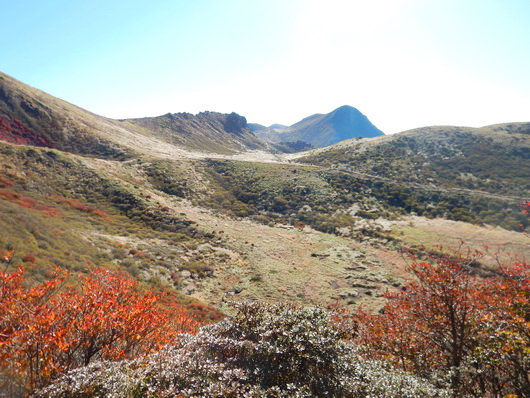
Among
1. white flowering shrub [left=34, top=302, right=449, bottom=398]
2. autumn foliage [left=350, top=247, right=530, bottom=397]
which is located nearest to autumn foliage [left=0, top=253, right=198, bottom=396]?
white flowering shrub [left=34, top=302, right=449, bottom=398]

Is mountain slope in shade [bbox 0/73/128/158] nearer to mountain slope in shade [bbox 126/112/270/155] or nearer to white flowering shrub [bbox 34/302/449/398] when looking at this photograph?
mountain slope in shade [bbox 126/112/270/155]

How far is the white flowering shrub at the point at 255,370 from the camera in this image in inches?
189

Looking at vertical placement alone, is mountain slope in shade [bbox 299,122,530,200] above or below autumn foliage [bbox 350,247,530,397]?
above

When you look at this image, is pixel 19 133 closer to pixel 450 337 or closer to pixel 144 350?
pixel 144 350

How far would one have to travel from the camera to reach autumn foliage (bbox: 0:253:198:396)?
5566 millimetres

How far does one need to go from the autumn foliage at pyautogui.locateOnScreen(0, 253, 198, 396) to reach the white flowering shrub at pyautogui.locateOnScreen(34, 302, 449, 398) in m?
1.24

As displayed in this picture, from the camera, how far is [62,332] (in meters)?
5.78

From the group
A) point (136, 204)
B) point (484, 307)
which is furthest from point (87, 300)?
point (136, 204)

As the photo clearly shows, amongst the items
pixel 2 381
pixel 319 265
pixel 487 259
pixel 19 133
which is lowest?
pixel 319 265

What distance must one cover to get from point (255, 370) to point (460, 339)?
21.3 ft

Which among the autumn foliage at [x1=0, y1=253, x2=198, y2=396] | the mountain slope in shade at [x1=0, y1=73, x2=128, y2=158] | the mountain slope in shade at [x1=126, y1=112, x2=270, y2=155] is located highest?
the mountain slope in shade at [x1=126, y1=112, x2=270, y2=155]

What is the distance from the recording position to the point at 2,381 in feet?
17.6

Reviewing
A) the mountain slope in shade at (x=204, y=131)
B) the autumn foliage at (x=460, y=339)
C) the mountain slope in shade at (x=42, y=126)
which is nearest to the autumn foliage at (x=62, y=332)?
the autumn foliage at (x=460, y=339)

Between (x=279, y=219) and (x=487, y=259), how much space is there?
29.9m
